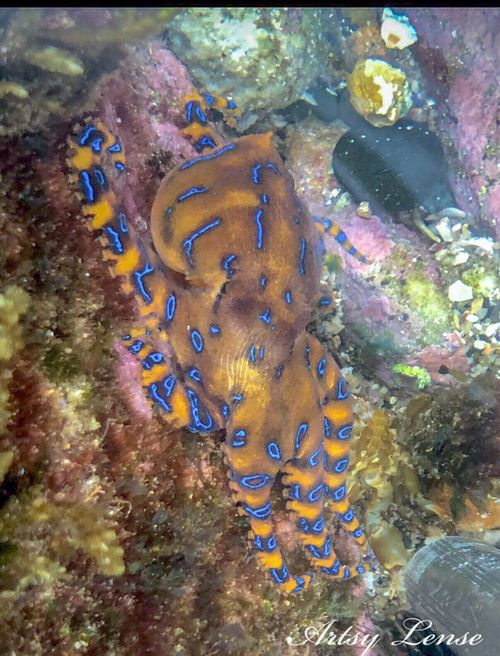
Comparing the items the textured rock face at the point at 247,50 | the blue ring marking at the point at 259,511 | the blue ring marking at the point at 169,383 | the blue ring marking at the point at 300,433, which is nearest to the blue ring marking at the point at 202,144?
the blue ring marking at the point at 169,383

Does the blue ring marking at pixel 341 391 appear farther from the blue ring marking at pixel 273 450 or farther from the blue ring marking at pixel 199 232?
the blue ring marking at pixel 199 232

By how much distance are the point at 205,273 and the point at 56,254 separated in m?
0.91

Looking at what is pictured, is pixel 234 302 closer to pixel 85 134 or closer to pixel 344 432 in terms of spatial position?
pixel 85 134

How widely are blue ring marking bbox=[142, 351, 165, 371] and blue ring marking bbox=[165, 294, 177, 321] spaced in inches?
10.3

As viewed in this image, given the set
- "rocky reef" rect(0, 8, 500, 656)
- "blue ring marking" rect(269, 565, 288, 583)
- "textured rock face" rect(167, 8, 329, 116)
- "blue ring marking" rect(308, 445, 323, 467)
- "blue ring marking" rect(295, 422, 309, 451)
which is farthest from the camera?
"textured rock face" rect(167, 8, 329, 116)

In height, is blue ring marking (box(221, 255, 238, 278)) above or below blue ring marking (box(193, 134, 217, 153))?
below

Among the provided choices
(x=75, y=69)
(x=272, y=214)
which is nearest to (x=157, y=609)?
(x=272, y=214)

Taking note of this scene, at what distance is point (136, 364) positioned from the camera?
319cm

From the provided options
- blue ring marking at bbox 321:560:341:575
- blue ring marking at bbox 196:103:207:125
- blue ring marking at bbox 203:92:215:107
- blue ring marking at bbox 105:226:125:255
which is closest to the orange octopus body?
blue ring marking at bbox 105:226:125:255

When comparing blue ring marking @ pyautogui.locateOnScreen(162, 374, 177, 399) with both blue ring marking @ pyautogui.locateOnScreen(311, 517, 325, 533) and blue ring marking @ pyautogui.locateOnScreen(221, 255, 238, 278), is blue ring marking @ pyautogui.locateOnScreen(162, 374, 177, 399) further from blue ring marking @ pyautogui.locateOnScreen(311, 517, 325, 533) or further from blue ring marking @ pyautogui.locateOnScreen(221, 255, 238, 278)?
blue ring marking @ pyautogui.locateOnScreen(311, 517, 325, 533)

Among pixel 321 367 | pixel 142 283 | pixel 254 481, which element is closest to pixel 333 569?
pixel 254 481

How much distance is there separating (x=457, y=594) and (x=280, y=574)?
1.65 m

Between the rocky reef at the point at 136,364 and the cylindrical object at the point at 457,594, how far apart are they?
0.89 ft

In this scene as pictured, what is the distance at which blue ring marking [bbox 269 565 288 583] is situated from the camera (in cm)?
386
